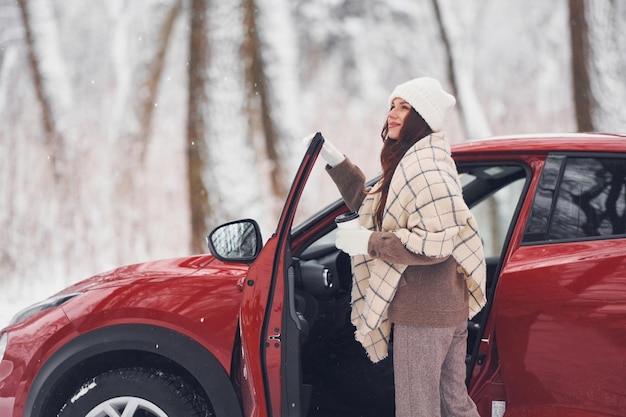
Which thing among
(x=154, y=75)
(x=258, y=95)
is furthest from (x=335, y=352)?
(x=154, y=75)

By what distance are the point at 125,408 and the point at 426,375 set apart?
1101 mm

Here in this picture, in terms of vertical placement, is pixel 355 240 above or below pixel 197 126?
below

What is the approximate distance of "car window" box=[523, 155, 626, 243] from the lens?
2535mm

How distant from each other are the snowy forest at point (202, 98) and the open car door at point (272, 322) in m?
4.21

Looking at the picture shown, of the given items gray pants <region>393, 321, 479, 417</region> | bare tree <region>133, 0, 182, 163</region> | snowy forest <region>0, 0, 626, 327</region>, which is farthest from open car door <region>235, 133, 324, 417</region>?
bare tree <region>133, 0, 182, 163</region>

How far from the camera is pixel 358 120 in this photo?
6863 mm

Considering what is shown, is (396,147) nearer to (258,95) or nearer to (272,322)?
(272,322)

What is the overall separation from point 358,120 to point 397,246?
4624mm

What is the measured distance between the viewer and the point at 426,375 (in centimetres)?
245

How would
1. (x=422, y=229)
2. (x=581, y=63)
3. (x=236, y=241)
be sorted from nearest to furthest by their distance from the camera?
(x=422, y=229), (x=236, y=241), (x=581, y=63)

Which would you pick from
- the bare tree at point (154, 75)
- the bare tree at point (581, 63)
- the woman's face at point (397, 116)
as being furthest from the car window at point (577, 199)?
the bare tree at point (154, 75)

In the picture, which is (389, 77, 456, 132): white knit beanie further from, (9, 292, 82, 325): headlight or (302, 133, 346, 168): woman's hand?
(9, 292, 82, 325): headlight

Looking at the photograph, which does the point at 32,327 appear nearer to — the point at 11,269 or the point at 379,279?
the point at 379,279

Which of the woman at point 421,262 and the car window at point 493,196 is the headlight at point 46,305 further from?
the car window at point 493,196
